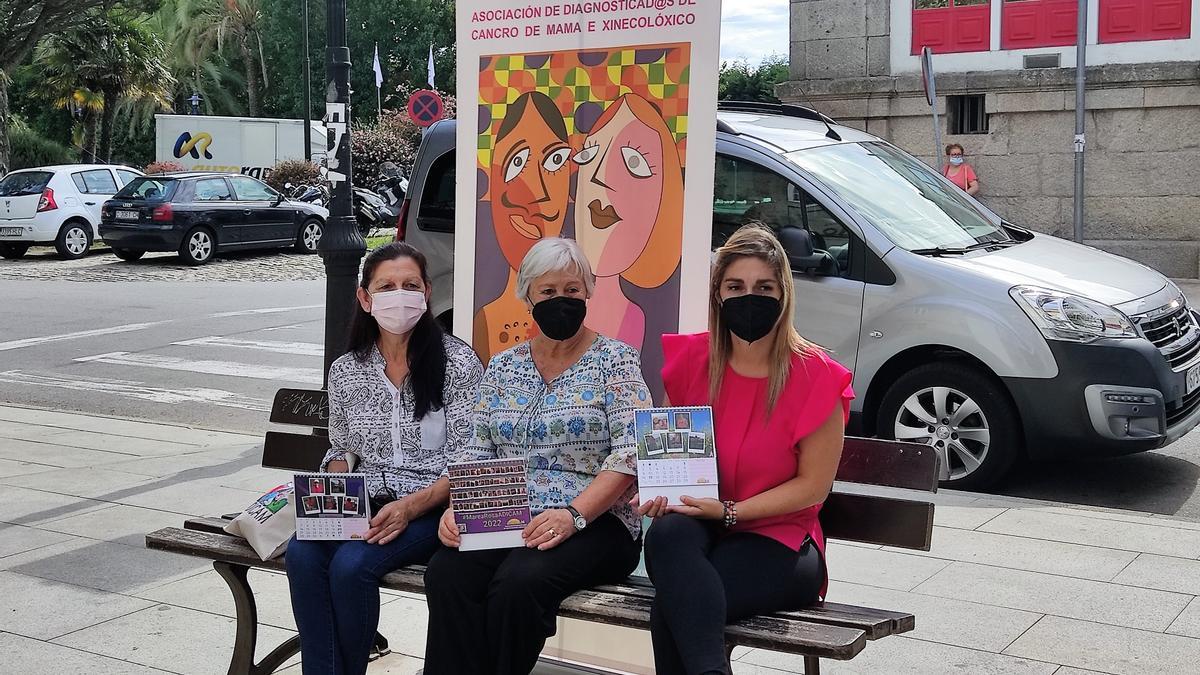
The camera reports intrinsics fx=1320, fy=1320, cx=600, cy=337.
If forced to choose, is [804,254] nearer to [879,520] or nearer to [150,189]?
[879,520]

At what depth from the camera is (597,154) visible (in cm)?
436

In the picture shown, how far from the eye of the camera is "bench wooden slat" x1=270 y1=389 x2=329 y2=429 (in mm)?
4785

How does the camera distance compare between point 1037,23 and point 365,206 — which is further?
point 365,206

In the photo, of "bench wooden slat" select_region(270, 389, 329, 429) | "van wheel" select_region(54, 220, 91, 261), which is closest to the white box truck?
"van wheel" select_region(54, 220, 91, 261)

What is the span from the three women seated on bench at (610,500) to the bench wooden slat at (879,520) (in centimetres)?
21

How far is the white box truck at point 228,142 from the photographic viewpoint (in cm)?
3897

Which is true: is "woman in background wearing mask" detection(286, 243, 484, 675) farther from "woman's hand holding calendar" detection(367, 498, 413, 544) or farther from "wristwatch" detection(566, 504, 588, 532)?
"wristwatch" detection(566, 504, 588, 532)

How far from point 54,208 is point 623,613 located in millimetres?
22538

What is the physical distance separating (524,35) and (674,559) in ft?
6.53

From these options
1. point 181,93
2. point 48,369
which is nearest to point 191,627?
point 48,369

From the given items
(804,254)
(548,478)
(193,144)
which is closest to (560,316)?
(548,478)

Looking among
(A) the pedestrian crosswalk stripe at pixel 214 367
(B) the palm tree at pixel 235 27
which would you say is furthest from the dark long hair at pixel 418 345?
(B) the palm tree at pixel 235 27

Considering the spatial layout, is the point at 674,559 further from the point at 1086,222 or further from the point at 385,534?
the point at 1086,222

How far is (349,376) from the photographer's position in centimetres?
419
